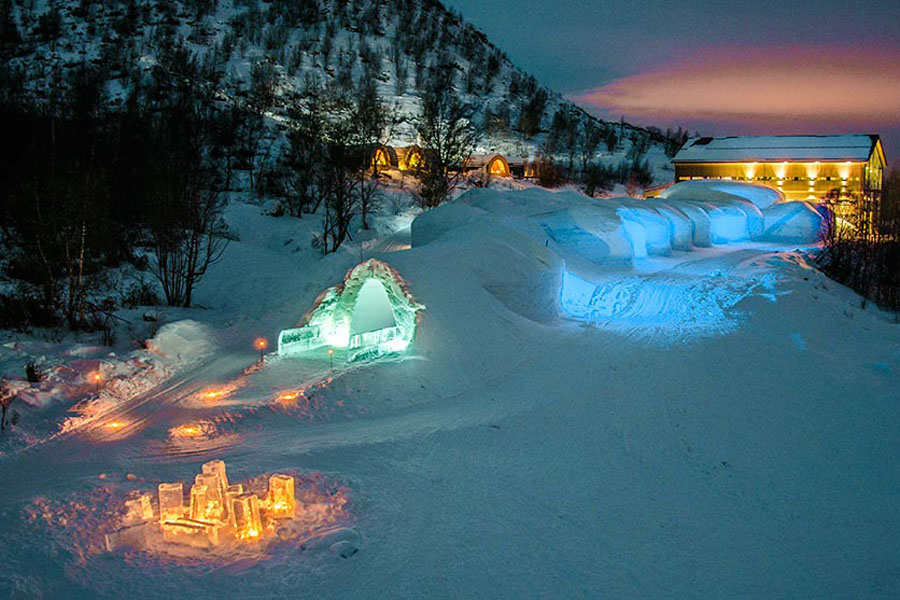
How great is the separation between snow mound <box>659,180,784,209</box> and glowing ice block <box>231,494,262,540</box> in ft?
90.1

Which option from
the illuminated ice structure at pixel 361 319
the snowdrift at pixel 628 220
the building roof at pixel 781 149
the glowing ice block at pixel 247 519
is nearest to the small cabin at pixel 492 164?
the building roof at pixel 781 149

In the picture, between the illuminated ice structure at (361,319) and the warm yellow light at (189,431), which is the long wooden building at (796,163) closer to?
the illuminated ice structure at (361,319)

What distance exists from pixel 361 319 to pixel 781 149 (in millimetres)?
38253

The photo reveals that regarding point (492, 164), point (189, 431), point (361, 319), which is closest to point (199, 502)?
point (189, 431)

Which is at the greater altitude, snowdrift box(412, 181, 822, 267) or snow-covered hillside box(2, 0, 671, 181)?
snow-covered hillside box(2, 0, 671, 181)

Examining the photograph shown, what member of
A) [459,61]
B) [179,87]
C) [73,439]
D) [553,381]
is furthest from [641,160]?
[73,439]

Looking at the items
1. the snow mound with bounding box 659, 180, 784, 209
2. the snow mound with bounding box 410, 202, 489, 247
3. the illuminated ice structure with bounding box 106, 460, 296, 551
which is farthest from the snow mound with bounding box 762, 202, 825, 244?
the illuminated ice structure with bounding box 106, 460, 296, 551

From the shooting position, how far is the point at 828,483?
6.95 m

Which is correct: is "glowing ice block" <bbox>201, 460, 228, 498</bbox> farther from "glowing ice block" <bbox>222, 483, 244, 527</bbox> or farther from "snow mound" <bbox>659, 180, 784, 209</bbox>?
"snow mound" <bbox>659, 180, 784, 209</bbox>

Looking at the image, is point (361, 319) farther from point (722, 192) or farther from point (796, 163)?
point (796, 163)

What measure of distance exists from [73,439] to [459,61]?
2595 inches

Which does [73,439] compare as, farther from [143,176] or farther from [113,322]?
[143,176]

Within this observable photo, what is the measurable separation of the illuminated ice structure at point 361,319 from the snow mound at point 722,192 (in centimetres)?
2157

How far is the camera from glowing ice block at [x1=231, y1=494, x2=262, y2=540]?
17.3 ft
